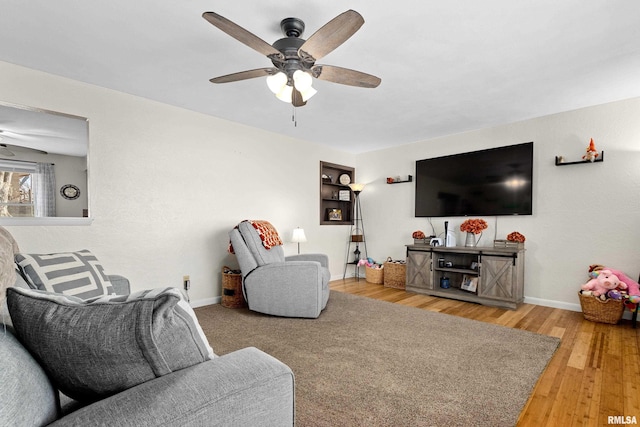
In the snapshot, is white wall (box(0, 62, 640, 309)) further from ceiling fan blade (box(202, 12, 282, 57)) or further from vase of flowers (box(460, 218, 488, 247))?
ceiling fan blade (box(202, 12, 282, 57))

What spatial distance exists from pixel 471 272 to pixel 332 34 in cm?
338

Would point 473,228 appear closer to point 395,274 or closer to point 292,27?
point 395,274

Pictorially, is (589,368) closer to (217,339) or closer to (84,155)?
(217,339)

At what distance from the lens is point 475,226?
396 centimetres

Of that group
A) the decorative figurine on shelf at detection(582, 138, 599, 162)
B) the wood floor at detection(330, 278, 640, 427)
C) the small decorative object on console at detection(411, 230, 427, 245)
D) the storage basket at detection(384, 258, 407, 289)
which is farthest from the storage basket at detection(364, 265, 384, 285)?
the decorative figurine on shelf at detection(582, 138, 599, 162)

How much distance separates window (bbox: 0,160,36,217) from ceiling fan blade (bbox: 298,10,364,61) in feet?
8.26

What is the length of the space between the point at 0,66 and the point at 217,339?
2.82 m

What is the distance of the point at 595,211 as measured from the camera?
335cm

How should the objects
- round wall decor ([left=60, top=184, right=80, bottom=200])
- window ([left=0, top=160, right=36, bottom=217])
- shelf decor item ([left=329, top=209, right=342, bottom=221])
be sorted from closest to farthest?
1. window ([left=0, top=160, right=36, bottom=217])
2. round wall decor ([left=60, top=184, right=80, bottom=200])
3. shelf decor item ([left=329, top=209, right=342, bottom=221])


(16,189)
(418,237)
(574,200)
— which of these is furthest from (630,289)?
(16,189)

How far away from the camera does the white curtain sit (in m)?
2.60

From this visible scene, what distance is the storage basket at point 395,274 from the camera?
4.62 m

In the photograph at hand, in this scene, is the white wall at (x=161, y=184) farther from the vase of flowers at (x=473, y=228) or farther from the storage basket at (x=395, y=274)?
the vase of flowers at (x=473, y=228)

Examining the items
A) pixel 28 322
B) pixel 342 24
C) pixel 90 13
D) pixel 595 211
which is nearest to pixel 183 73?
pixel 90 13
